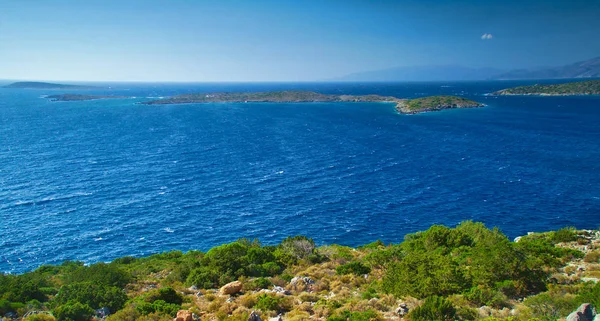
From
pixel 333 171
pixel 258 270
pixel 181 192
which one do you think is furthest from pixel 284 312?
pixel 333 171

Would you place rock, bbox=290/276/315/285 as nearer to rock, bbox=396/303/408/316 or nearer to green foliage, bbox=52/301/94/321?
rock, bbox=396/303/408/316

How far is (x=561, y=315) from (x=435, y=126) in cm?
13949

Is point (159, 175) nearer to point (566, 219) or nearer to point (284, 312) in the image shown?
point (284, 312)

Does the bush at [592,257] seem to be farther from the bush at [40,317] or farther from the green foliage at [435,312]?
the bush at [40,317]

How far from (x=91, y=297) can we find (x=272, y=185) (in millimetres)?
52286

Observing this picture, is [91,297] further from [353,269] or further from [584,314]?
[584,314]

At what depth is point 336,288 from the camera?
2588cm

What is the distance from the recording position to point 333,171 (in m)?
84.9

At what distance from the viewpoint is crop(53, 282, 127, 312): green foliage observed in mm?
22645

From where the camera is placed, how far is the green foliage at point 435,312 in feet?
61.9

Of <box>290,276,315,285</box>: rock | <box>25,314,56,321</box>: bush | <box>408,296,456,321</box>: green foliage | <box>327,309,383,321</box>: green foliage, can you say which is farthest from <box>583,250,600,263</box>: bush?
<box>25,314,56,321</box>: bush

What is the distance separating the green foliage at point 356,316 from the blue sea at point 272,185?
3142 centimetres

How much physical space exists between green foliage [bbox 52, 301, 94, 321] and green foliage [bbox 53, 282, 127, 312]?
110cm

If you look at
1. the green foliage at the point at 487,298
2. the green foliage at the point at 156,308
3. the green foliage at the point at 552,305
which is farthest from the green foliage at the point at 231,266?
the green foliage at the point at 552,305
